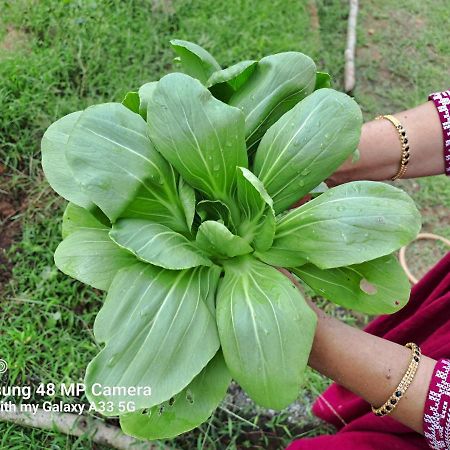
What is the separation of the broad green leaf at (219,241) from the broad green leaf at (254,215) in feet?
0.10

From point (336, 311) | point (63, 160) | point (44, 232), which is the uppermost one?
point (63, 160)

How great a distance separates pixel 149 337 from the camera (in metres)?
0.93

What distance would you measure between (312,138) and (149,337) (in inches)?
18.1

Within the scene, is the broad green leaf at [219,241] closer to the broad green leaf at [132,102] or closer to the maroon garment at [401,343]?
the broad green leaf at [132,102]

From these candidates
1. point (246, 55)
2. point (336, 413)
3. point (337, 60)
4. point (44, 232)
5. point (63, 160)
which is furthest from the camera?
point (337, 60)

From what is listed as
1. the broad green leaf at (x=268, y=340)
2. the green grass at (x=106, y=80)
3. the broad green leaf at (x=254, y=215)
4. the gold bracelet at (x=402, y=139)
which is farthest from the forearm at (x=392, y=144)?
the green grass at (x=106, y=80)

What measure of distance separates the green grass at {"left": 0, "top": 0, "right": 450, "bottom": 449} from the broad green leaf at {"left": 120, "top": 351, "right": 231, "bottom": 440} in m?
0.69

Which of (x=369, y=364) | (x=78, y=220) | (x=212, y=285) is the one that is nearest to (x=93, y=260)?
(x=78, y=220)

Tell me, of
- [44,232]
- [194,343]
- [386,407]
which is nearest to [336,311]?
[386,407]

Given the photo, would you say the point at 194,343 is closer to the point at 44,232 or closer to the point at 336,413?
the point at 336,413

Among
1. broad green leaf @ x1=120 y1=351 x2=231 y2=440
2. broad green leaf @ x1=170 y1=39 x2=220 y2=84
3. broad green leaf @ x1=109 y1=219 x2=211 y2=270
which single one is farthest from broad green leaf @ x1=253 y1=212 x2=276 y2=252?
broad green leaf @ x1=170 y1=39 x2=220 y2=84

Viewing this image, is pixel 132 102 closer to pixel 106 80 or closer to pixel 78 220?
pixel 78 220

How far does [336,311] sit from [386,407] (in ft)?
3.35

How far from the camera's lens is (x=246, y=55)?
8.63ft
